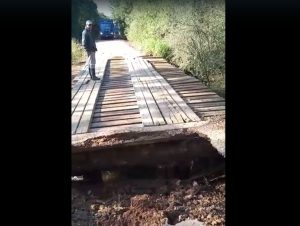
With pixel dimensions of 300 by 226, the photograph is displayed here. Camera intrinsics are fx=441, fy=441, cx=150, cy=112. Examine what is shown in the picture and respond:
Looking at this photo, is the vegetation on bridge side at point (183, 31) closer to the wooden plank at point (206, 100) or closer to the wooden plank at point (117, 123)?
the wooden plank at point (206, 100)

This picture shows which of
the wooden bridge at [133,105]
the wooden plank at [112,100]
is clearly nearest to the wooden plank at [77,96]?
the wooden bridge at [133,105]

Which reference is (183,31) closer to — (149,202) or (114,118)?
(114,118)

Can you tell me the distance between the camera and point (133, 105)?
95.7 inches

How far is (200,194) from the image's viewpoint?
229cm

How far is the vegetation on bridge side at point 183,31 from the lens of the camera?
234cm

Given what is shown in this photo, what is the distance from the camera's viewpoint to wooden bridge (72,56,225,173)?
233cm

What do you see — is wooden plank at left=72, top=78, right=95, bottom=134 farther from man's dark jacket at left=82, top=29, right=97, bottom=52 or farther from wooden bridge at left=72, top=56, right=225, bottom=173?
man's dark jacket at left=82, top=29, right=97, bottom=52

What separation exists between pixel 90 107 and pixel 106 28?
17.6 inches
